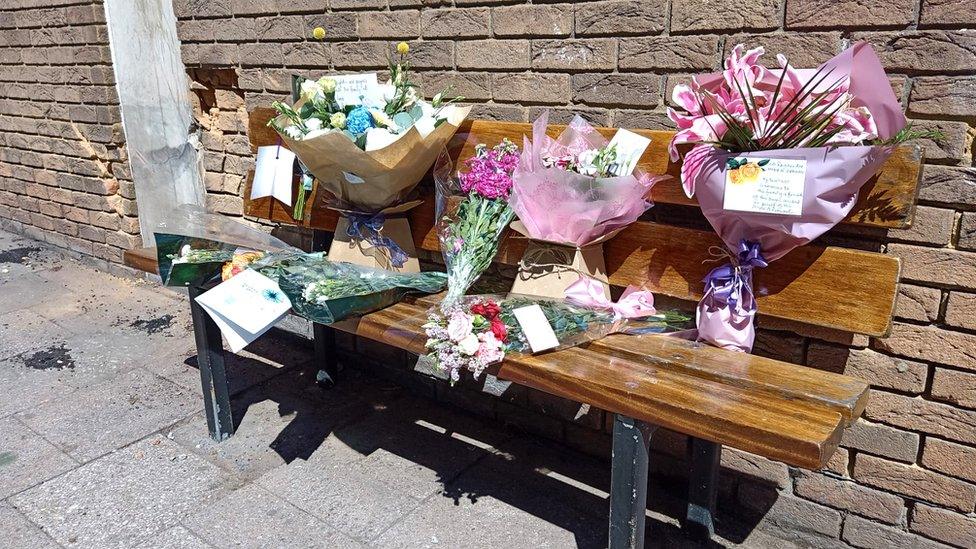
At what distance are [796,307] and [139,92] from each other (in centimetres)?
410

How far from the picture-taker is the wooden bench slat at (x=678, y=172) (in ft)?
6.11

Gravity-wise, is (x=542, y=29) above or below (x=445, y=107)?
above

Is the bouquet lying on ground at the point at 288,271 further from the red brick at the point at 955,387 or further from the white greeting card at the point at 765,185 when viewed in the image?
the red brick at the point at 955,387

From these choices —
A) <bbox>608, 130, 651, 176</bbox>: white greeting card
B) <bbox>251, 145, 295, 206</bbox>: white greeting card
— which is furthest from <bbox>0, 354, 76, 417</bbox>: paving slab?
<bbox>608, 130, 651, 176</bbox>: white greeting card

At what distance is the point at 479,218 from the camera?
237 cm

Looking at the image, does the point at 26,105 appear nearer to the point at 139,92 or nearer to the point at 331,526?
the point at 139,92

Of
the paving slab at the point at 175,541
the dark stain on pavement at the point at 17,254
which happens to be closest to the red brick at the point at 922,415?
the paving slab at the point at 175,541

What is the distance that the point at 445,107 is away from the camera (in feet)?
8.40

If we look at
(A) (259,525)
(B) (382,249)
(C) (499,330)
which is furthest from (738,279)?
(A) (259,525)

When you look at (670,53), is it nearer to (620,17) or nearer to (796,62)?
(620,17)

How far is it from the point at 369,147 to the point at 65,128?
12.2 feet

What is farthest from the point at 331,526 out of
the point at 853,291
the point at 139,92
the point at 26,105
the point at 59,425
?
the point at 26,105

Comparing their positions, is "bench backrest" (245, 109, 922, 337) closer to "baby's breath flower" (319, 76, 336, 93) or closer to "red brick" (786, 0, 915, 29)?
"red brick" (786, 0, 915, 29)

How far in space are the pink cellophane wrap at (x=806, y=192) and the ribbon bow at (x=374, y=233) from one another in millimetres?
1221
